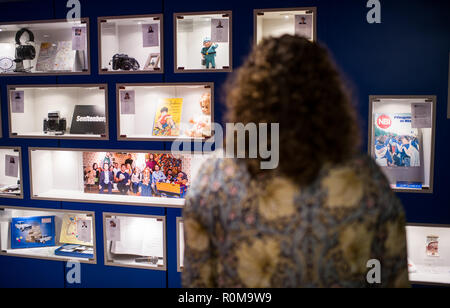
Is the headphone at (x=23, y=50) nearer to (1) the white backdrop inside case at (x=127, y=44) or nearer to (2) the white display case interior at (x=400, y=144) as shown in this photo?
(1) the white backdrop inside case at (x=127, y=44)

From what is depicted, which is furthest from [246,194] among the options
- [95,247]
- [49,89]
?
[49,89]

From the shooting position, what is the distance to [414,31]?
7.91 feet

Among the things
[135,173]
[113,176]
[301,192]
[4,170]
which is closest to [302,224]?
[301,192]

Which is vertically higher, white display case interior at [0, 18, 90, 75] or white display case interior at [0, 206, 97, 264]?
white display case interior at [0, 18, 90, 75]

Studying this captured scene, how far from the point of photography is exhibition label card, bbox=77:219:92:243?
3.14 m

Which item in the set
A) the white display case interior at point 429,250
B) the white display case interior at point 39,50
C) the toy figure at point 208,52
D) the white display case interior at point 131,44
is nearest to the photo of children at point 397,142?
the white display case interior at point 429,250

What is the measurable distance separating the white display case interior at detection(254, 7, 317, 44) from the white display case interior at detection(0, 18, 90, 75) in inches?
54.6

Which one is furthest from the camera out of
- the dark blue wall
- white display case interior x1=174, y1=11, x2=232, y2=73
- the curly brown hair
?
white display case interior x1=174, y1=11, x2=232, y2=73

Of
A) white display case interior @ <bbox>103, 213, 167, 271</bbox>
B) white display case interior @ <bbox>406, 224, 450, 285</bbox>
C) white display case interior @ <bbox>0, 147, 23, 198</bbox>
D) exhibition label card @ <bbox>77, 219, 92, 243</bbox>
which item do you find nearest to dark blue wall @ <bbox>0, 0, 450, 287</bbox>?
white display case interior @ <bbox>406, 224, 450, 285</bbox>

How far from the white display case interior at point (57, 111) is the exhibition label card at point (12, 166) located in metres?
0.23

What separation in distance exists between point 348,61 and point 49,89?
2437 mm

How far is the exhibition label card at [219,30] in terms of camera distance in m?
2.63

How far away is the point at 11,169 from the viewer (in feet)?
10.3

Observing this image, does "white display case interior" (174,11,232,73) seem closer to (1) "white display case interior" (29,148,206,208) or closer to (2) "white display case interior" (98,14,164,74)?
(2) "white display case interior" (98,14,164,74)
